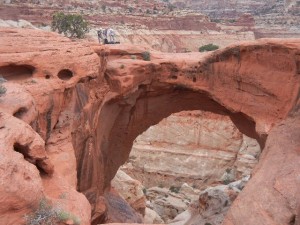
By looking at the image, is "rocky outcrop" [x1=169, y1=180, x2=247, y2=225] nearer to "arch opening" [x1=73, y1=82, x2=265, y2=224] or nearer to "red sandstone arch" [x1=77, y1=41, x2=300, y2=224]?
"arch opening" [x1=73, y1=82, x2=265, y2=224]

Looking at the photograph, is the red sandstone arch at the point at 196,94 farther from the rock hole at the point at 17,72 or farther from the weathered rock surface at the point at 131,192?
the rock hole at the point at 17,72

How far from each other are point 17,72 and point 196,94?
8.36 metres

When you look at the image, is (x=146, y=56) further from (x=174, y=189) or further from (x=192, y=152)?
(x=192, y=152)

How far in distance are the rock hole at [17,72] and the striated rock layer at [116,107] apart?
0.10ft

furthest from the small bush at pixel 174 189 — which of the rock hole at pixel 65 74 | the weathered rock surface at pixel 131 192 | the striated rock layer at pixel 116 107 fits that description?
the rock hole at pixel 65 74

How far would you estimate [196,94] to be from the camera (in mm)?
17562

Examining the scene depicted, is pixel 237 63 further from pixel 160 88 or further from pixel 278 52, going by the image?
pixel 160 88

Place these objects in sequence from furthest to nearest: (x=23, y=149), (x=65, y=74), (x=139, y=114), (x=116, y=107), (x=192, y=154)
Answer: (x=192, y=154) → (x=139, y=114) → (x=116, y=107) → (x=65, y=74) → (x=23, y=149)

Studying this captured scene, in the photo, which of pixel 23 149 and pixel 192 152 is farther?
pixel 192 152

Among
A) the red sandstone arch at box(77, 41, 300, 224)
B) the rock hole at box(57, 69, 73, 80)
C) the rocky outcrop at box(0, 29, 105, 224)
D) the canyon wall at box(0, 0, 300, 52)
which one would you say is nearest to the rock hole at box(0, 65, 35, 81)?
the rocky outcrop at box(0, 29, 105, 224)

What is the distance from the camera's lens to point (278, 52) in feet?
46.6

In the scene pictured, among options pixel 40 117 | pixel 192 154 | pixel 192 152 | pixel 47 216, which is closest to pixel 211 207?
pixel 40 117

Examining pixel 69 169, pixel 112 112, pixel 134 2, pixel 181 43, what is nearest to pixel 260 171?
pixel 69 169

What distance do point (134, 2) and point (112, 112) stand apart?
64.9 m
